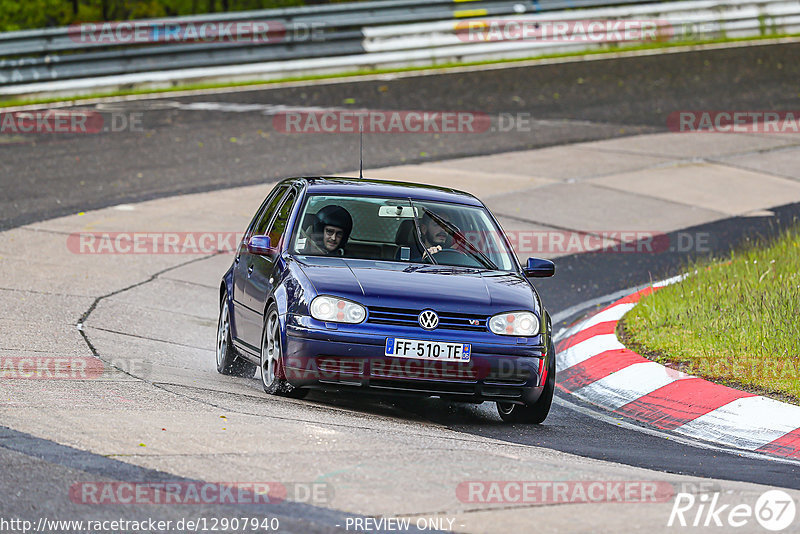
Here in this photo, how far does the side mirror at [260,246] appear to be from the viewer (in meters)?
8.59

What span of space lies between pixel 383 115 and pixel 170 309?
10313mm

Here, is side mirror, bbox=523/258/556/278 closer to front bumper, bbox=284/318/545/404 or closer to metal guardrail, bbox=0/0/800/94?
front bumper, bbox=284/318/545/404

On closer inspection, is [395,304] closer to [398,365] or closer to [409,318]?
[409,318]

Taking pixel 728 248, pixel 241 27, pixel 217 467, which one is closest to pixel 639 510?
pixel 217 467

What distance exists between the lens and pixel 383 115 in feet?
68.9

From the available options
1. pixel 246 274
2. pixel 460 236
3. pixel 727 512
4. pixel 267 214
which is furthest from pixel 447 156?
pixel 727 512

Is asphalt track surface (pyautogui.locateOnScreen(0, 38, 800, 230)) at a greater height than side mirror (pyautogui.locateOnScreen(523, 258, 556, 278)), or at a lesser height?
greater

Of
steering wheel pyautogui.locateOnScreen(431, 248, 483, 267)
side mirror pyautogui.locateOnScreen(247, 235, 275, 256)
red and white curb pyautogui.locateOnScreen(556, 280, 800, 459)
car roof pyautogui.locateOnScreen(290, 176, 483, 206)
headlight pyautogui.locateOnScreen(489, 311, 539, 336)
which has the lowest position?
red and white curb pyautogui.locateOnScreen(556, 280, 800, 459)

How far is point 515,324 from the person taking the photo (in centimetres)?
766

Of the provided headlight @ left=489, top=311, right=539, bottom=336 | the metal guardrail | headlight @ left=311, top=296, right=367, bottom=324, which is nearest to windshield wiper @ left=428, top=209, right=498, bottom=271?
headlight @ left=489, top=311, right=539, bottom=336

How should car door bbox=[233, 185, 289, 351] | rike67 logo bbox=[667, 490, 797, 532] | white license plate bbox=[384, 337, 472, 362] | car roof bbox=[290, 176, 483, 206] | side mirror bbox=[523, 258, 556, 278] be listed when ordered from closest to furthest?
rike67 logo bbox=[667, 490, 797, 532] → white license plate bbox=[384, 337, 472, 362] → side mirror bbox=[523, 258, 556, 278] → car door bbox=[233, 185, 289, 351] → car roof bbox=[290, 176, 483, 206]

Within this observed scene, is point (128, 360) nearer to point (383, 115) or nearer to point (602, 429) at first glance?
point (602, 429)

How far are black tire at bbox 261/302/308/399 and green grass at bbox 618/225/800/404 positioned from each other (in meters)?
2.88

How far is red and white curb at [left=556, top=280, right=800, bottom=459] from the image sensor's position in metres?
7.62
